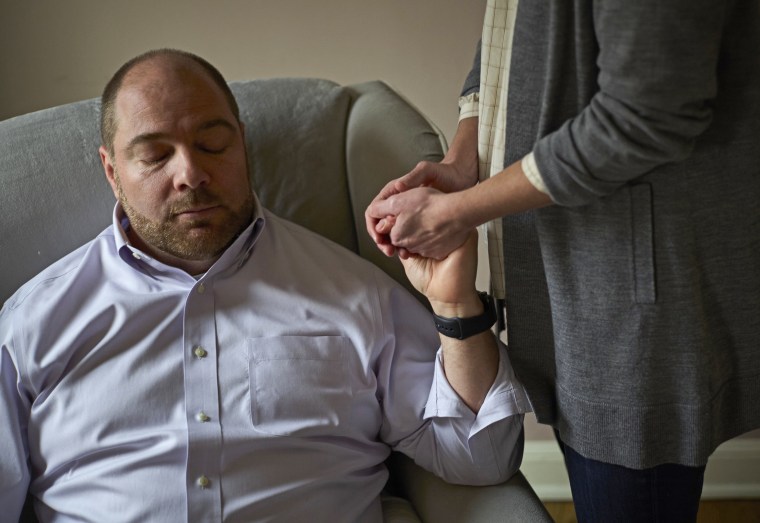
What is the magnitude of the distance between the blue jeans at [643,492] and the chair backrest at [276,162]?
529mm

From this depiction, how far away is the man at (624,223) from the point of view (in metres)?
0.89

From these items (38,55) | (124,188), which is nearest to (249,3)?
(38,55)

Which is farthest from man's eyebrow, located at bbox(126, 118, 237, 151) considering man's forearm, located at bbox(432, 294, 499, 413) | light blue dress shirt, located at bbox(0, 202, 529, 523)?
man's forearm, located at bbox(432, 294, 499, 413)

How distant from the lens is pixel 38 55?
1863 mm

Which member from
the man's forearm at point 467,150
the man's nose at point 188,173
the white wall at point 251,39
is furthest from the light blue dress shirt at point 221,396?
the white wall at point 251,39

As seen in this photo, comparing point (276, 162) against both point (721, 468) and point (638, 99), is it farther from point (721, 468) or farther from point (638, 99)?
point (721, 468)

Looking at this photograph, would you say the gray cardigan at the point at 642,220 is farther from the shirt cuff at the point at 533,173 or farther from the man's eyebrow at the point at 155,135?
the man's eyebrow at the point at 155,135

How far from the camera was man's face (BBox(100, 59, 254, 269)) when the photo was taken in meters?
1.32

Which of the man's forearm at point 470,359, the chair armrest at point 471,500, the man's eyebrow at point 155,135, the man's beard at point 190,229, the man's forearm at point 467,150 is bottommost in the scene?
the chair armrest at point 471,500

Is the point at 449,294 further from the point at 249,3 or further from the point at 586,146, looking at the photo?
the point at 249,3

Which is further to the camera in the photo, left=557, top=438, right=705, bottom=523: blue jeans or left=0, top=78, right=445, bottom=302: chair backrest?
left=0, top=78, right=445, bottom=302: chair backrest

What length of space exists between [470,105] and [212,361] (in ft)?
1.84

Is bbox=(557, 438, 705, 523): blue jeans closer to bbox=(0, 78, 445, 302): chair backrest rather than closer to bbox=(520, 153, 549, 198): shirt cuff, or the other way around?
bbox=(520, 153, 549, 198): shirt cuff

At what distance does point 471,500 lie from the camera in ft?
4.20
